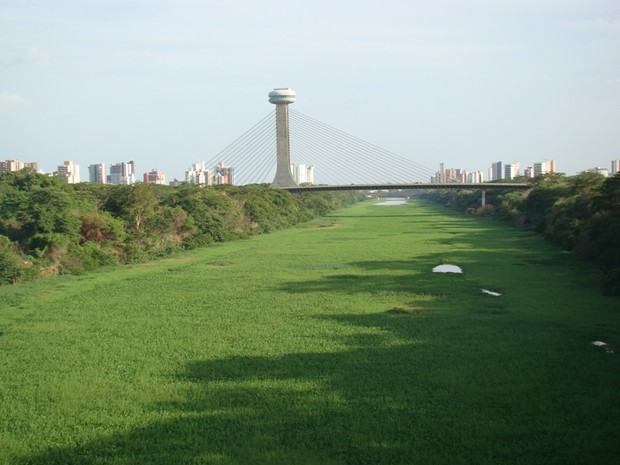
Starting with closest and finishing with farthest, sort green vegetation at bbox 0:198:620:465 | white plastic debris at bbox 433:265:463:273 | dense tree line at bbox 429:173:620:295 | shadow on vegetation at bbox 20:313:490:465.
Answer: shadow on vegetation at bbox 20:313:490:465 → green vegetation at bbox 0:198:620:465 → dense tree line at bbox 429:173:620:295 → white plastic debris at bbox 433:265:463:273

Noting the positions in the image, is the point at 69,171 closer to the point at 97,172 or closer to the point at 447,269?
the point at 97,172

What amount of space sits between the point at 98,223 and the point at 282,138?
39301 millimetres

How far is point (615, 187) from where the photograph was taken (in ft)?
81.7

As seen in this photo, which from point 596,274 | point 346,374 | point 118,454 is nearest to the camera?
point 118,454

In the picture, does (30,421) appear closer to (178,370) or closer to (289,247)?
(178,370)

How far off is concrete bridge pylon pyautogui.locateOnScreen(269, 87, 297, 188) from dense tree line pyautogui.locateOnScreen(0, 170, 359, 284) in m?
18.1

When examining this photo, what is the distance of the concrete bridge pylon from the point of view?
6519 cm

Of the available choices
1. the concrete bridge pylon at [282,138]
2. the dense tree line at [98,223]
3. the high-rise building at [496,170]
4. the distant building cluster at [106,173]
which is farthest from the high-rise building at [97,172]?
the high-rise building at [496,170]

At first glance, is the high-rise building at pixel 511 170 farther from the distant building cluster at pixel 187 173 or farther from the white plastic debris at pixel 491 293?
the white plastic debris at pixel 491 293

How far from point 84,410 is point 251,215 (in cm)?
3895

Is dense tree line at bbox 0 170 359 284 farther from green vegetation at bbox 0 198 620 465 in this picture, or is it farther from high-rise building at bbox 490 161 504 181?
high-rise building at bbox 490 161 504 181

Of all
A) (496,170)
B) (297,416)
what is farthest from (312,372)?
(496,170)

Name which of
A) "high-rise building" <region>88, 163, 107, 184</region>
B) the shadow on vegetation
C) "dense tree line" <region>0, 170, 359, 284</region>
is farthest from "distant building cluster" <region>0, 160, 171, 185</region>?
the shadow on vegetation

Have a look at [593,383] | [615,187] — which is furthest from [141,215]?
[593,383]
